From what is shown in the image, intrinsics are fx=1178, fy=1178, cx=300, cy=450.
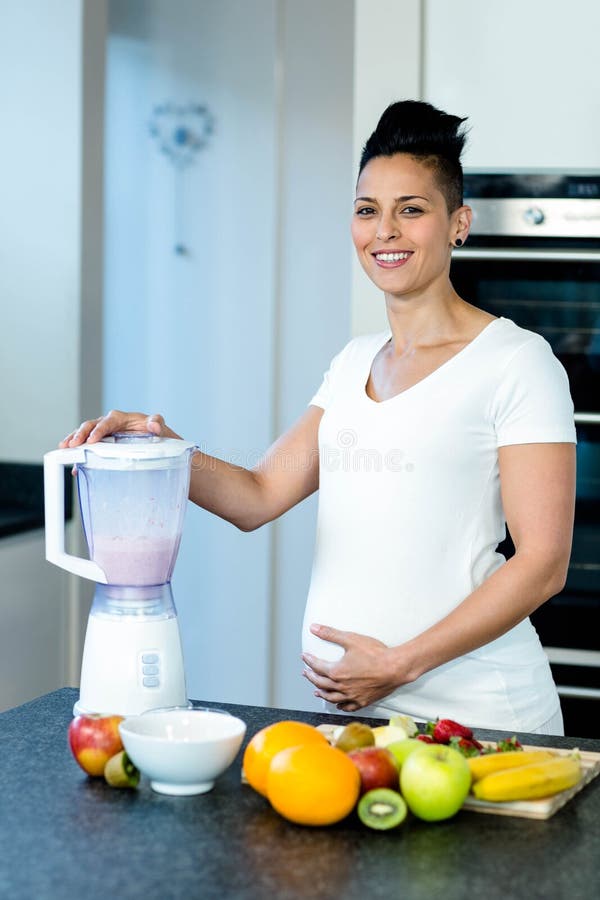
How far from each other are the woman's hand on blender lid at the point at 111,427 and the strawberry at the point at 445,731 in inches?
23.3

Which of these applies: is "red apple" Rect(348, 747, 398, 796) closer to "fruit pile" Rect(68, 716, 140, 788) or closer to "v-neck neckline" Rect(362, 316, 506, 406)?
"fruit pile" Rect(68, 716, 140, 788)

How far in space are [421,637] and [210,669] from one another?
226 centimetres

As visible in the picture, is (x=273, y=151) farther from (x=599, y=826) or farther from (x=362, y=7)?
(x=599, y=826)

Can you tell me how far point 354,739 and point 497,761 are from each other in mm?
140

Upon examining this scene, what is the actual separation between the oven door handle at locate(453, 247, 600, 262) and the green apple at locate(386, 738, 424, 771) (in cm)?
140

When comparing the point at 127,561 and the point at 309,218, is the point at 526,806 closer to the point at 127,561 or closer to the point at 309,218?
the point at 127,561

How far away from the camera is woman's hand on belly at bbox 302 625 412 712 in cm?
151

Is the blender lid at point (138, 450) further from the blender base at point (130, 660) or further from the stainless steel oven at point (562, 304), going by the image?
the stainless steel oven at point (562, 304)

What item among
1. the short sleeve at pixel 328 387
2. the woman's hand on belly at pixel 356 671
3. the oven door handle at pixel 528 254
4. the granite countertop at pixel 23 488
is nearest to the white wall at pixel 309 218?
the granite countertop at pixel 23 488

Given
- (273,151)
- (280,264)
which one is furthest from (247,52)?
(280,264)

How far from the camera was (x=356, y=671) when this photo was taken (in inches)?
59.5

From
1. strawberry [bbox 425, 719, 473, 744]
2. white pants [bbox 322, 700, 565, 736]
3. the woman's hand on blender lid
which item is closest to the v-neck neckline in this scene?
the woman's hand on blender lid

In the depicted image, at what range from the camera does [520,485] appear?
5.11ft

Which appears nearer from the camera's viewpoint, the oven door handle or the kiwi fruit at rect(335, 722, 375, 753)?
the kiwi fruit at rect(335, 722, 375, 753)
